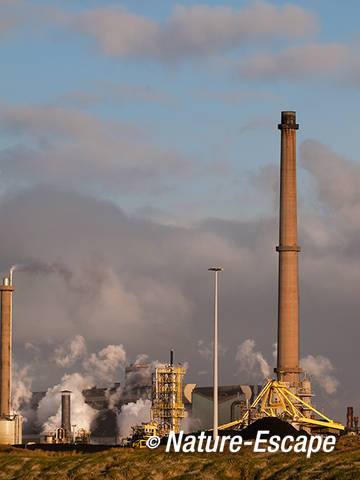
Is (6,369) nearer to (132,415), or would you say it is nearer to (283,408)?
(283,408)

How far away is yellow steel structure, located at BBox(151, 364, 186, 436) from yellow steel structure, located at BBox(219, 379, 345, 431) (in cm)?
793

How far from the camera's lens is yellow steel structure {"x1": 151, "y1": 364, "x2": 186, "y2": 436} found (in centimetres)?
11969

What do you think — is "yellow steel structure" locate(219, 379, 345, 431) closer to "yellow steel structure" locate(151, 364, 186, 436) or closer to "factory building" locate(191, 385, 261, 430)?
"yellow steel structure" locate(151, 364, 186, 436)

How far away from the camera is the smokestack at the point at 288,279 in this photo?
11569 centimetres

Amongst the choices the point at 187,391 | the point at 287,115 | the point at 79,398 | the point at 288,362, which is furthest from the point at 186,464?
the point at 79,398

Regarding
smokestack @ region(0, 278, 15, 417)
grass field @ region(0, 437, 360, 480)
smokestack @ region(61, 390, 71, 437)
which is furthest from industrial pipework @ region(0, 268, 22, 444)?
grass field @ region(0, 437, 360, 480)

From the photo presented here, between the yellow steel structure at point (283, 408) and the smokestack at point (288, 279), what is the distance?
173cm

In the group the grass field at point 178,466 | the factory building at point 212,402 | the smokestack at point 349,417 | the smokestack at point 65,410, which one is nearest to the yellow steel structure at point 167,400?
the smokestack at point 349,417

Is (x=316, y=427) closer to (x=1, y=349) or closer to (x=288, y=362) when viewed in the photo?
(x=288, y=362)

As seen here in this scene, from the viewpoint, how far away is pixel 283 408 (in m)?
115

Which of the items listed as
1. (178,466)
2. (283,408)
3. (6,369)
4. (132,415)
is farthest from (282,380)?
(178,466)

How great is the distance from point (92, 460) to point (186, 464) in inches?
180

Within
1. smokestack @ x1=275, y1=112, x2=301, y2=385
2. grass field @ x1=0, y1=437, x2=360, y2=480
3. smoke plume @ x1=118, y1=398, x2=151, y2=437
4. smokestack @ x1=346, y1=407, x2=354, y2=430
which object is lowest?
smoke plume @ x1=118, y1=398, x2=151, y2=437

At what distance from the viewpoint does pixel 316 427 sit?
117m
